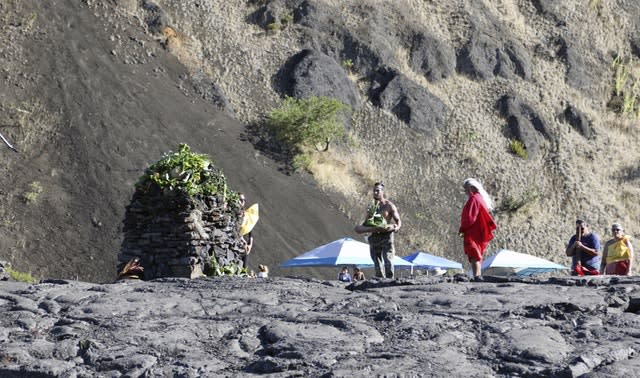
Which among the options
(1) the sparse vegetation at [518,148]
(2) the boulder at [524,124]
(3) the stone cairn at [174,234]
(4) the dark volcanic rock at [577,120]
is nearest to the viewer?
(3) the stone cairn at [174,234]

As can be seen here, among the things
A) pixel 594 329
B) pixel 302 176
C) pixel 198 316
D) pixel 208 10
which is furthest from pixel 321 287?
pixel 208 10

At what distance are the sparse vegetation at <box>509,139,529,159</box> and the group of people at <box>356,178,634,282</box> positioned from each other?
2741 centimetres

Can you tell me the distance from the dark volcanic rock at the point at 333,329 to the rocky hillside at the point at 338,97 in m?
15.9

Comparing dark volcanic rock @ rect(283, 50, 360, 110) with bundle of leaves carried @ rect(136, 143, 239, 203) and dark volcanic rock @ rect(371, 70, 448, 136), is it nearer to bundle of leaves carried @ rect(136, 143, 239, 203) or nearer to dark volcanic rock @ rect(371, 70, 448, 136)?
dark volcanic rock @ rect(371, 70, 448, 136)

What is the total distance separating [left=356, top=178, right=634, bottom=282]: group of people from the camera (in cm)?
1238

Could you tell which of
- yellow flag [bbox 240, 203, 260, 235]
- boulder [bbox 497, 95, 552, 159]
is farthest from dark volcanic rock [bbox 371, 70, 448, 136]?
yellow flag [bbox 240, 203, 260, 235]

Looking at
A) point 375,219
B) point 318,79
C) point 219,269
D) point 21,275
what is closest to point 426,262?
point 21,275

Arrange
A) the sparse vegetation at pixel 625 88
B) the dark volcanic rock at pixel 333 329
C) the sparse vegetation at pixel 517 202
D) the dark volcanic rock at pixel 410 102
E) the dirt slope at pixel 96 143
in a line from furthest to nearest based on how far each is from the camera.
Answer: the sparse vegetation at pixel 625 88
the dark volcanic rock at pixel 410 102
the sparse vegetation at pixel 517 202
the dirt slope at pixel 96 143
the dark volcanic rock at pixel 333 329

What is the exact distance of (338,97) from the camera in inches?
1547

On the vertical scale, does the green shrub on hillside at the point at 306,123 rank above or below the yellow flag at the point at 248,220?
above

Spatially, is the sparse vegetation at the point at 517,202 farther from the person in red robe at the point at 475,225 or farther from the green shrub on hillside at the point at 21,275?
the person in red robe at the point at 475,225

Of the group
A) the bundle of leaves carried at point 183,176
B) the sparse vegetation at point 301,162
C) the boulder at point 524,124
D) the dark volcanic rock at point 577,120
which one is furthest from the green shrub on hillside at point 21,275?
the dark volcanic rock at point 577,120

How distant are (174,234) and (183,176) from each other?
2.81 ft

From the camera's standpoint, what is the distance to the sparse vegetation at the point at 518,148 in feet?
137
